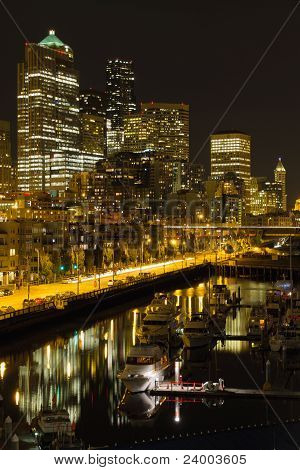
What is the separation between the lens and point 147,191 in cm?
10050

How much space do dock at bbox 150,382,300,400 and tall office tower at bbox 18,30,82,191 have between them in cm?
9916

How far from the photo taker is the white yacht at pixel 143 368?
13.2 m

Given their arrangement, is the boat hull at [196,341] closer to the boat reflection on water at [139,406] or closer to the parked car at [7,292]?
the boat reflection on water at [139,406]

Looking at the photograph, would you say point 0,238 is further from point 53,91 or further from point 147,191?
point 53,91

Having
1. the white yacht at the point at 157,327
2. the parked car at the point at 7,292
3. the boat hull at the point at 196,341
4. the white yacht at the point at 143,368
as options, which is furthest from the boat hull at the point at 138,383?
the parked car at the point at 7,292

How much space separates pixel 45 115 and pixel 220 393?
338 feet

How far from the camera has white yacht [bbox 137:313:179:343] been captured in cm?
1900

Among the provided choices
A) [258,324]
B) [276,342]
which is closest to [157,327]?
[258,324]

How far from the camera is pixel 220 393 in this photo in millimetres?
12617

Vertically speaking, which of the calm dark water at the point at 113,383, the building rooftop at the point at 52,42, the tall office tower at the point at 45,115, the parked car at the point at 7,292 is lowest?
the calm dark water at the point at 113,383

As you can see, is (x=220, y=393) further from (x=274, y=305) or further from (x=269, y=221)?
(x=269, y=221)

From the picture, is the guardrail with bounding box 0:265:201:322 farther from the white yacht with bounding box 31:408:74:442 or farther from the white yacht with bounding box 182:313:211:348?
the white yacht with bounding box 31:408:74:442

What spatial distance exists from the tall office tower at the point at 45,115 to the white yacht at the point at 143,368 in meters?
97.3
